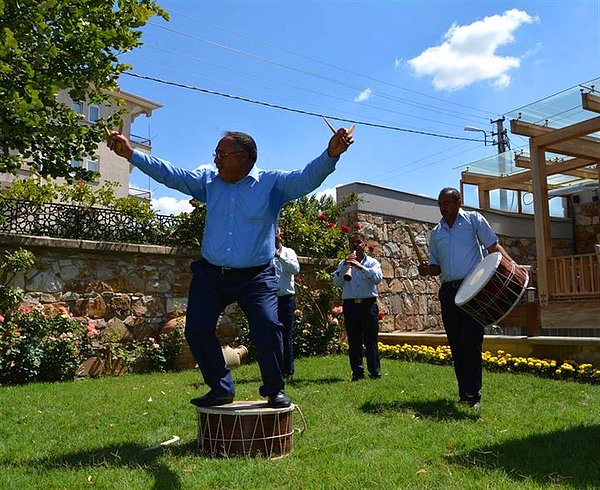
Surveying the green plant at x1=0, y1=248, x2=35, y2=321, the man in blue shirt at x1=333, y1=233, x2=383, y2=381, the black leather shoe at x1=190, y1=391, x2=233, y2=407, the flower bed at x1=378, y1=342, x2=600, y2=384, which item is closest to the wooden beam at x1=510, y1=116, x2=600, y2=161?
the flower bed at x1=378, y1=342, x2=600, y2=384

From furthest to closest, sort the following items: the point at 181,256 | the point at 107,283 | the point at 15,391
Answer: the point at 181,256
the point at 107,283
the point at 15,391

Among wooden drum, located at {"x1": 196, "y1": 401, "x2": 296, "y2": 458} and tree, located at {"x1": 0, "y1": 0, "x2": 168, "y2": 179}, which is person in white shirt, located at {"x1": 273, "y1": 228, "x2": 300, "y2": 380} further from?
wooden drum, located at {"x1": 196, "y1": 401, "x2": 296, "y2": 458}

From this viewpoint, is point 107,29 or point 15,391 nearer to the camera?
point 107,29

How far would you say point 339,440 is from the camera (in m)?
3.34

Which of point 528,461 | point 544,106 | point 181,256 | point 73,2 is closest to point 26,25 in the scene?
point 73,2

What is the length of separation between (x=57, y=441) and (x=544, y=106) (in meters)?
9.21

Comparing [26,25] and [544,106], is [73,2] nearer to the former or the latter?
[26,25]

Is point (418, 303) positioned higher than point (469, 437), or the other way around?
point (418, 303)

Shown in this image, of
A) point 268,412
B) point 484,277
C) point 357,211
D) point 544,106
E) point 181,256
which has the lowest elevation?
point 268,412

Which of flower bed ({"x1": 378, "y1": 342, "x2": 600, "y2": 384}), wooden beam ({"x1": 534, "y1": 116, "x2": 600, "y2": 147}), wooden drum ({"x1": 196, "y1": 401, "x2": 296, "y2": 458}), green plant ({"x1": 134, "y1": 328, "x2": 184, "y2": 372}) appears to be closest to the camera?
wooden drum ({"x1": 196, "y1": 401, "x2": 296, "y2": 458})

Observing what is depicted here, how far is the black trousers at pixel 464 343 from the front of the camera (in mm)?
4367

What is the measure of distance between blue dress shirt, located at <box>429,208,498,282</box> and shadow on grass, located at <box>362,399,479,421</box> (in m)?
0.95

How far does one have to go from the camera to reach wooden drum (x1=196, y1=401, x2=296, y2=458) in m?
3.02

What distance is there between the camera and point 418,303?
11164 mm
